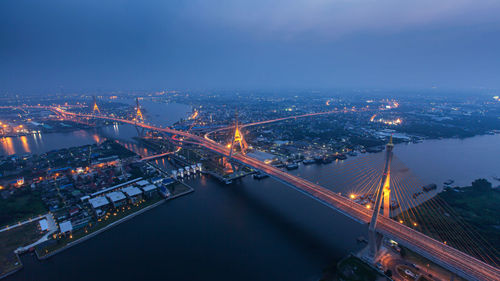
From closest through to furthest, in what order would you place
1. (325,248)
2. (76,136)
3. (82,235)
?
(325,248), (82,235), (76,136)

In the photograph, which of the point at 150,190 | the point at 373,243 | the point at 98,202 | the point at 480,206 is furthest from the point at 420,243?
the point at 98,202

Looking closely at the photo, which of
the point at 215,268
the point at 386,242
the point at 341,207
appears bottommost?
the point at 215,268

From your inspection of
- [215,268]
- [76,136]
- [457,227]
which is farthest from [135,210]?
[76,136]

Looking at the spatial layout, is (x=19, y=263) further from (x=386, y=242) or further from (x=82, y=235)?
(x=386, y=242)

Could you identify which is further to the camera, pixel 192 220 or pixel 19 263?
pixel 192 220

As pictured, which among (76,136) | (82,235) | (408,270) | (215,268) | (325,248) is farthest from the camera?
(76,136)

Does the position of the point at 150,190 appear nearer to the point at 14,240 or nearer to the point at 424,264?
the point at 14,240

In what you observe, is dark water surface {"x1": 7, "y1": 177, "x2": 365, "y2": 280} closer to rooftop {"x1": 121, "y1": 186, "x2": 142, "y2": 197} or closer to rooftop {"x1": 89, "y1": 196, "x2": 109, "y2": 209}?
rooftop {"x1": 121, "y1": 186, "x2": 142, "y2": 197}
